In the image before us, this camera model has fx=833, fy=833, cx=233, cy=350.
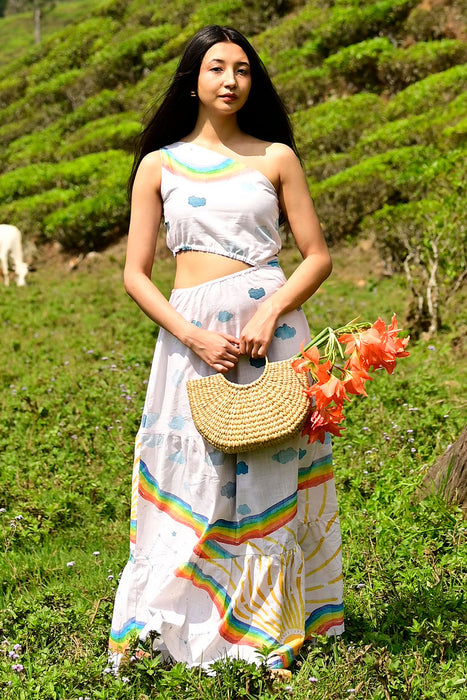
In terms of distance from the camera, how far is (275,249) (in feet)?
8.42

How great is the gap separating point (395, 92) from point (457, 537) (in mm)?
10680

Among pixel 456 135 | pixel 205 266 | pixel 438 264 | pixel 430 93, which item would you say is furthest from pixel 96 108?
pixel 205 266

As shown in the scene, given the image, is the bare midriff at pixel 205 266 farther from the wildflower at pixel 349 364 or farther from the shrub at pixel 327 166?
the shrub at pixel 327 166

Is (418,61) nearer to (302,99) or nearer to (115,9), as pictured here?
(302,99)

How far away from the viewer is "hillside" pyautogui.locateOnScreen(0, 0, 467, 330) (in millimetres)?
8273

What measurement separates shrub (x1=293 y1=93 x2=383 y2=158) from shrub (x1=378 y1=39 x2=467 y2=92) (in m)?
0.72

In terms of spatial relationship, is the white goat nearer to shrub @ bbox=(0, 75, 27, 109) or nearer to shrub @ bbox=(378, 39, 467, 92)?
shrub @ bbox=(378, 39, 467, 92)

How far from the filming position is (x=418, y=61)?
1211 cm

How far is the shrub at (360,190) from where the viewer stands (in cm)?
958

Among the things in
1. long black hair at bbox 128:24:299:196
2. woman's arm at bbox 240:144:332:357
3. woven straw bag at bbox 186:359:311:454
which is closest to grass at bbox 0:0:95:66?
long black hair at bbox 128:24:299:196

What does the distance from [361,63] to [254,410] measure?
11834 millimetres

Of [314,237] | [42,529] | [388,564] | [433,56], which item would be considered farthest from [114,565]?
[433,56]

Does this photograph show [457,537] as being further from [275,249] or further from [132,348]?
[132,348]

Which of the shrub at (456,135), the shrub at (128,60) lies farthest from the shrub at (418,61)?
the shrub at (128,60)
